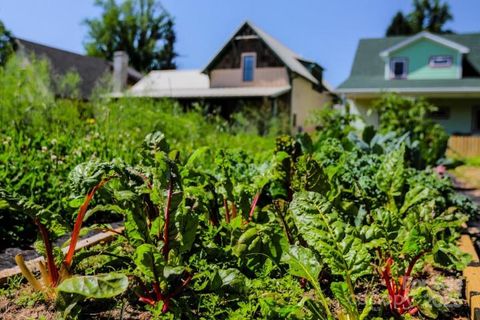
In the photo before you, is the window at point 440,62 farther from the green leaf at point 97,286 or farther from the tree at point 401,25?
the tree at point 401,25

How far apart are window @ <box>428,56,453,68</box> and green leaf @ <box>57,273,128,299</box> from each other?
876 inches

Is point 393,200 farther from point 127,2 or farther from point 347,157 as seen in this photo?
point 127,2

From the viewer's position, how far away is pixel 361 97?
21531 millimetres

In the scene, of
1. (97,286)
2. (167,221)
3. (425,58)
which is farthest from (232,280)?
(425,58)

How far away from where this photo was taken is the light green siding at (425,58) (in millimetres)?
21062

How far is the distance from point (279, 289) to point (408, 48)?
21.5 m

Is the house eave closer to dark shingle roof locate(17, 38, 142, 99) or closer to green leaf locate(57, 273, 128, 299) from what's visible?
dark shingle roof locate(17, 38, 142, 99)

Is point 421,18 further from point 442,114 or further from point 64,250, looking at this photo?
point 64,250

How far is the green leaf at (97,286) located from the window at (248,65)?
24091mm

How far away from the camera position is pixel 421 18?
47000 millimetres

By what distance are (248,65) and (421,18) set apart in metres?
29.8

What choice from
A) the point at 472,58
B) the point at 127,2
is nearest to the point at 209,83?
the point at 472,58

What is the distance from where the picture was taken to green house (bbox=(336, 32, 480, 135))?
2040 centimetres

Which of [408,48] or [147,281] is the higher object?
[408,48]
